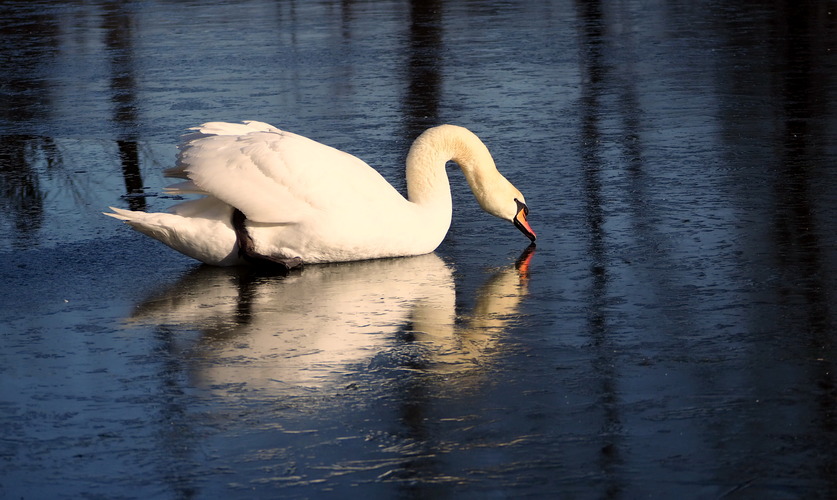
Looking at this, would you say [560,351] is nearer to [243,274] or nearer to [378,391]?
[378,391]

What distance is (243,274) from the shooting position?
7.38m

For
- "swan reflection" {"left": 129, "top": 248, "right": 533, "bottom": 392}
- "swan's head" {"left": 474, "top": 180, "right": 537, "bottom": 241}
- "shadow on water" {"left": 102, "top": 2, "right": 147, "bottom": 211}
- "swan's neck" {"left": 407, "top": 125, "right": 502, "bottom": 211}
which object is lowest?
"shadow on water" {"left": 102, "top": 2, "right": 147, "bottom": 211}

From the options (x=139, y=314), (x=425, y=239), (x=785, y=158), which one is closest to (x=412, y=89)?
(x=785, y=158)

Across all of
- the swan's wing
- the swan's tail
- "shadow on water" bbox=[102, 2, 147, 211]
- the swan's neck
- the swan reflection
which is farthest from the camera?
"shadow on water" bbox=[102, 2, 147, 211]

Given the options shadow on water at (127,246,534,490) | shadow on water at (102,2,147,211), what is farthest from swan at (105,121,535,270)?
shadow on water at (102,2,147,211)

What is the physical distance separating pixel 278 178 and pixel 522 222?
146 cm

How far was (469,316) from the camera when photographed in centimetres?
638

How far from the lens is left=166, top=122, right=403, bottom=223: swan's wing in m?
7.16

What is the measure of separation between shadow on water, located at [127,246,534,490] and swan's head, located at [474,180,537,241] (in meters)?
0.25

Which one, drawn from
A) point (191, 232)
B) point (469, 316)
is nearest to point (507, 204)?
point (469, 316)

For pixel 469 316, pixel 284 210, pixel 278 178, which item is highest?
pixel 278 178

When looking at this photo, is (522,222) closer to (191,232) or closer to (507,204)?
(507,204)

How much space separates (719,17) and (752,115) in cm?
822

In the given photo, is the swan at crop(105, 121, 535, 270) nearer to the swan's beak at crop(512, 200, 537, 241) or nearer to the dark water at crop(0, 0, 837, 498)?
the dark water at crop(0, 0, 837, 498)
